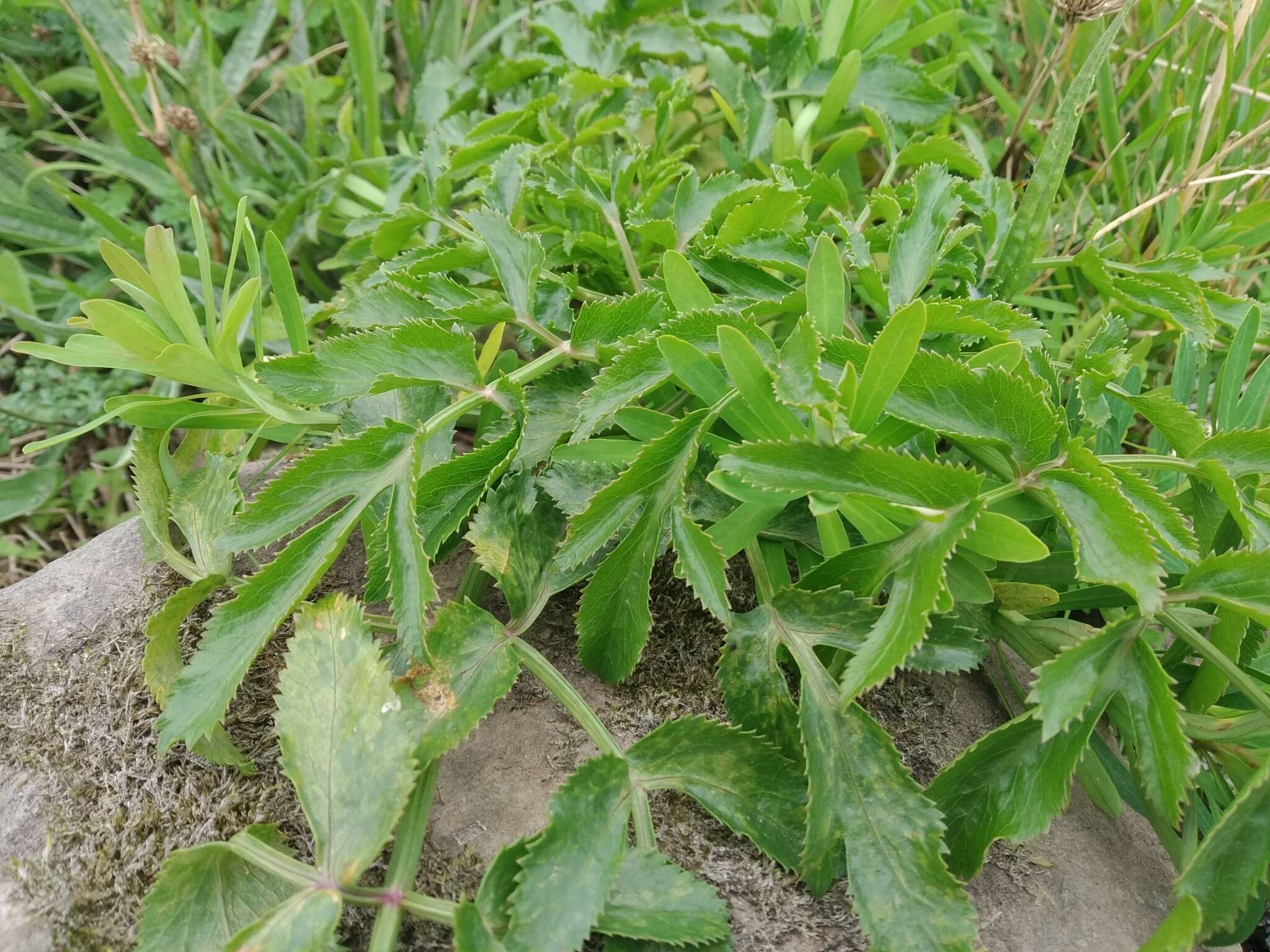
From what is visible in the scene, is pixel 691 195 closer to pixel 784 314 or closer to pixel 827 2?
pixel 784 314

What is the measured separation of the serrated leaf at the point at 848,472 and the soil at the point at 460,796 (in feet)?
1.33

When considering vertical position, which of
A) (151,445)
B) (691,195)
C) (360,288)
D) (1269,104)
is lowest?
(151,445)

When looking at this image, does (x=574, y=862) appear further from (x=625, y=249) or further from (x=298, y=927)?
(x=625, y=249)

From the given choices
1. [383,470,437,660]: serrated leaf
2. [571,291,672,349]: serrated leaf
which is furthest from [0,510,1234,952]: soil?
[571,291,672,349]: serrated leaf

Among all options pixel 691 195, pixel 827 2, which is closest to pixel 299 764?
pixel 691 195

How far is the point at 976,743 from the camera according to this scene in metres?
1.00

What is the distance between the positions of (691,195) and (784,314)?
0.83ft

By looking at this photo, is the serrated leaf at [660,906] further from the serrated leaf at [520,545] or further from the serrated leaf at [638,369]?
the serrated leaf at [638,369]

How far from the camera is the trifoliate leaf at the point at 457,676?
1046 mm

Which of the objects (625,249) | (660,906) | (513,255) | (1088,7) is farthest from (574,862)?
(1088,7)

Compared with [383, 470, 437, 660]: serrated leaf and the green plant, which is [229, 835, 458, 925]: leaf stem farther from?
[383, 470, 437, 660]: serrated leaf

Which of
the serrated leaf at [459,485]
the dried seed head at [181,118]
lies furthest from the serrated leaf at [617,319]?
the dried seed head at [181,118]

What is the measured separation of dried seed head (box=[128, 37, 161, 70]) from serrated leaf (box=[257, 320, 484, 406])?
123 centimetres

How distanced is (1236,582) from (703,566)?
0.60m
